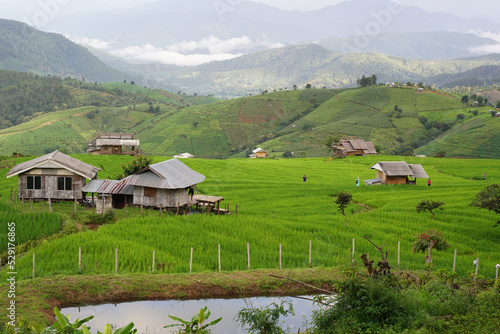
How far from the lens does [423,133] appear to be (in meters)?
121

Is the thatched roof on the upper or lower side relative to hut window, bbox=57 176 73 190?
upper

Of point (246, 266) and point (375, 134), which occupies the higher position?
point (375, 134)

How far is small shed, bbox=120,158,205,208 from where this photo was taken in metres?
Result: 26.7

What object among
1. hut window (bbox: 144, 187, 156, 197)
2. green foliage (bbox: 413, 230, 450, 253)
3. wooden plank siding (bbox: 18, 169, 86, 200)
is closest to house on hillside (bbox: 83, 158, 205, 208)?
hut window (bbox: 144, 187, 156, 197)

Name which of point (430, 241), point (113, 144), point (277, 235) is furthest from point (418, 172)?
point (113, 144)

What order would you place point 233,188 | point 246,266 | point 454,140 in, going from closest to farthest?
point 246,266 < point 233,188 < point 454,140

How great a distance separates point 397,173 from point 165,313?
1340 inches

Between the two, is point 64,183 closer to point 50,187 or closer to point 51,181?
point 51,181

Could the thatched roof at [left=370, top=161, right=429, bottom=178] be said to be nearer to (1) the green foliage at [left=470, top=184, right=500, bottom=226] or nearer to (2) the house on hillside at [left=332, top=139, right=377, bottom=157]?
(1) the green foliage at [left=470, top=184, right=500, bottom=226]

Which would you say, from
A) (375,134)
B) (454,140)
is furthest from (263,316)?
(375,134)

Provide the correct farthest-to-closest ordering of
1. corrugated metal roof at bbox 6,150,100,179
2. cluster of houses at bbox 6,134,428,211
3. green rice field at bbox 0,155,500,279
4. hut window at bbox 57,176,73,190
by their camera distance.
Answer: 1. hut window at bbox 57,176,73,190
2. corrugated metal roof at bbox 6,150,100,179
3. cluster of houses at bbox 6,134,428,211
4. green rice field at bbox 0,155,500,279

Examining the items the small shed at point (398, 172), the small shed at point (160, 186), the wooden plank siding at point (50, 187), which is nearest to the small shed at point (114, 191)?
the small shed at point (160, 186)

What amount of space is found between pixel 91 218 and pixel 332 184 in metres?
26.8

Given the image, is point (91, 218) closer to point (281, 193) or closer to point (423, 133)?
point (281, 193)
